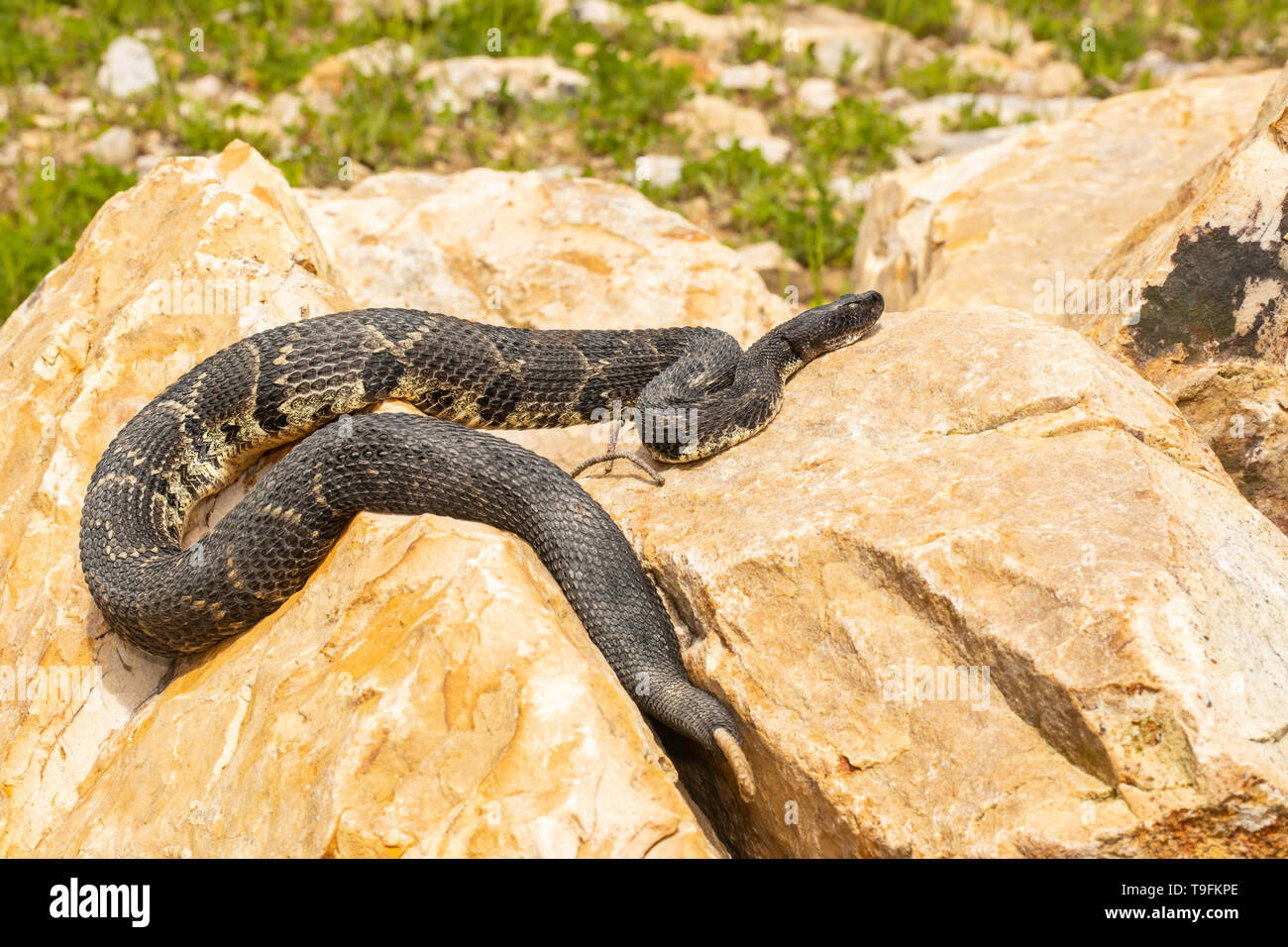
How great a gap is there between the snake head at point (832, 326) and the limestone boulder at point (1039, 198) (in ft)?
6.48

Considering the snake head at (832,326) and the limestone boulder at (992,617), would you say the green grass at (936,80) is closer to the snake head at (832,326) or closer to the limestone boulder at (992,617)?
the snake head at (832,326)

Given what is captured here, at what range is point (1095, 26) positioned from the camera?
15.4 m

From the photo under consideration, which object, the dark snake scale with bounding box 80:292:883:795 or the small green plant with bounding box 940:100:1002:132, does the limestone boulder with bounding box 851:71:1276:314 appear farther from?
the dark snake scale with bounding box 80:292:883:795

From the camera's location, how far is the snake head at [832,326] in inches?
296

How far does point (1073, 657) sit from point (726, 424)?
265cm

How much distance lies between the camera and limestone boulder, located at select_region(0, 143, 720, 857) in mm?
4855

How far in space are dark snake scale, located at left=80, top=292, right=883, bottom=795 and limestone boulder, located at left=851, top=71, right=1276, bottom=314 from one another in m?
2.60

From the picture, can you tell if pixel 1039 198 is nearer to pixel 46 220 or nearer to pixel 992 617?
pixel 992 617

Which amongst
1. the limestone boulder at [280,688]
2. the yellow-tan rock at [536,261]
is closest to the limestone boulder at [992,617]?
the limestone boulder at [280,688]

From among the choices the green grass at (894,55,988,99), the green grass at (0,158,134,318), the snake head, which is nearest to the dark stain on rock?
the snake head

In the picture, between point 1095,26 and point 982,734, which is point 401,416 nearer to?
point 982,734

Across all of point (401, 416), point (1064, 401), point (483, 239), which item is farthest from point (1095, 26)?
point (401, 416)

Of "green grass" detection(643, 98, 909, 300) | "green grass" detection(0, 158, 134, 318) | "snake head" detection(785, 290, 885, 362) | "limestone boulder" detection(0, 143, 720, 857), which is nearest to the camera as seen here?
"limestone boulder" detection(0, 143, 720, 857)

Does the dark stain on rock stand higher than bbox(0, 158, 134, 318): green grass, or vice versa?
the dark stain on rock
